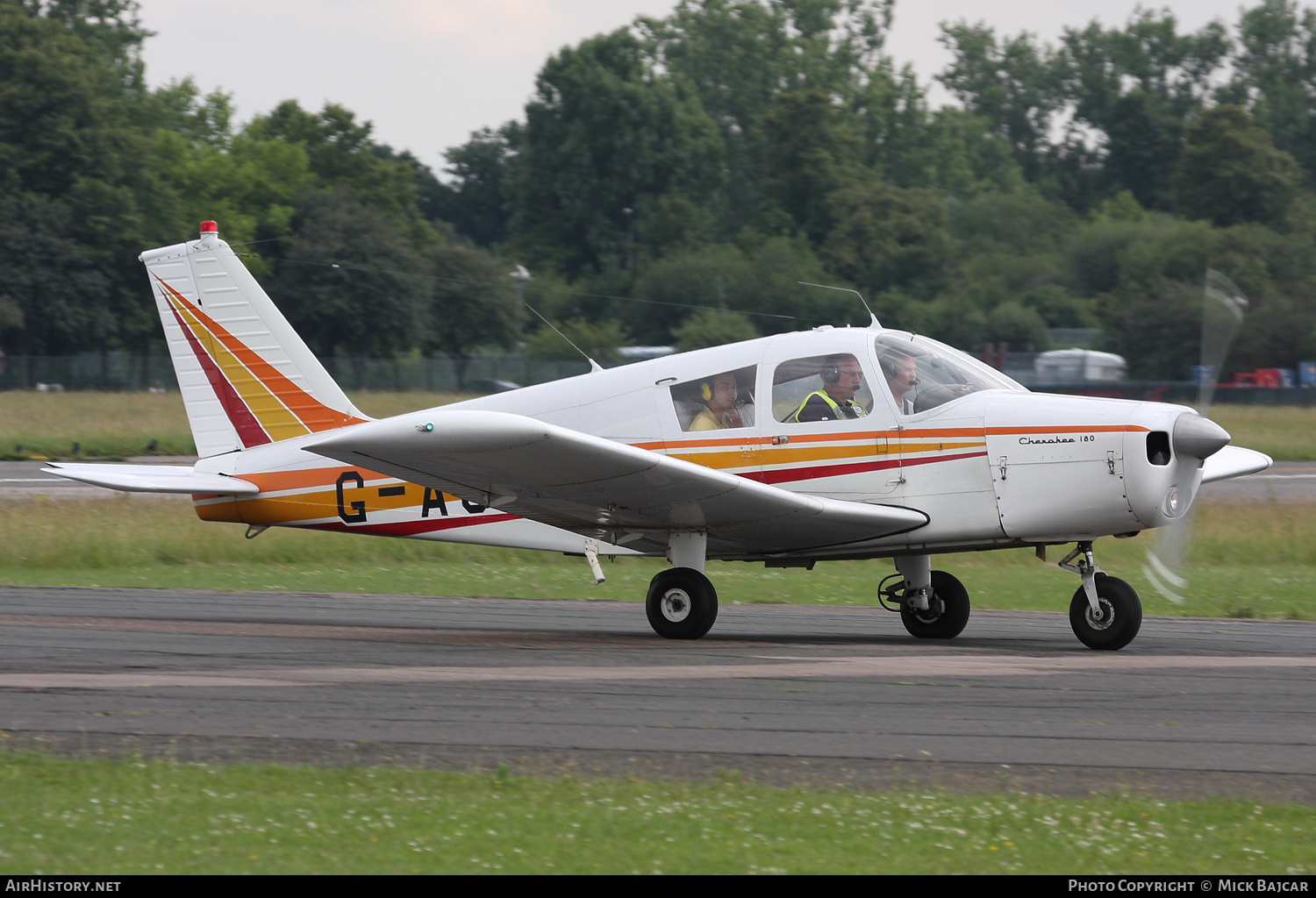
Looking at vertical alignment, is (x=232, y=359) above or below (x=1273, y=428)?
below

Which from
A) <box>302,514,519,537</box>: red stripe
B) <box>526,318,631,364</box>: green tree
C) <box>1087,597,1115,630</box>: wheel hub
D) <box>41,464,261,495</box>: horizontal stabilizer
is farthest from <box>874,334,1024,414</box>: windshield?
<box>526,318,631,364</box>: green tree

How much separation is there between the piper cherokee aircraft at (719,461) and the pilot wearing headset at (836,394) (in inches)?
0.6

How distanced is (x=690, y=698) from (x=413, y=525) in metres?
4.52

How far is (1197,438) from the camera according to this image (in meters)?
10.3

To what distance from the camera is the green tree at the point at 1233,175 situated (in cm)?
7462

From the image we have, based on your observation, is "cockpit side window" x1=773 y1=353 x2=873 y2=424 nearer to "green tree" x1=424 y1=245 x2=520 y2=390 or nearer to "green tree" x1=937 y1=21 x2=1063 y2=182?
"green tree" x1=424 y1=245 x2=520 y2=390

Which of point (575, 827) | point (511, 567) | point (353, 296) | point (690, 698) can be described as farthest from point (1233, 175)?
point (575, 827)

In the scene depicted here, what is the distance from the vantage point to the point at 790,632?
41.7 feet

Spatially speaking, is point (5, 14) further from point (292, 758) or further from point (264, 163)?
point (292, 758)

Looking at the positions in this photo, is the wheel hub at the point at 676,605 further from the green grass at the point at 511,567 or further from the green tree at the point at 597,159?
the green tree at the point at 597,159

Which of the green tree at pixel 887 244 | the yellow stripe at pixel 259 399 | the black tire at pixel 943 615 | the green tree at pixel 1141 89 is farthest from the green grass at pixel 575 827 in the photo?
the green tree at pixel 1141 89

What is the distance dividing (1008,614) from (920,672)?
5029 mm

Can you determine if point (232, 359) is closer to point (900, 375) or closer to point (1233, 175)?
point (900, 375)

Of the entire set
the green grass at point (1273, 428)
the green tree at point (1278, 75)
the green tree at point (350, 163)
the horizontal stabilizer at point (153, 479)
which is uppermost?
the green tree at point (1278, 75)
